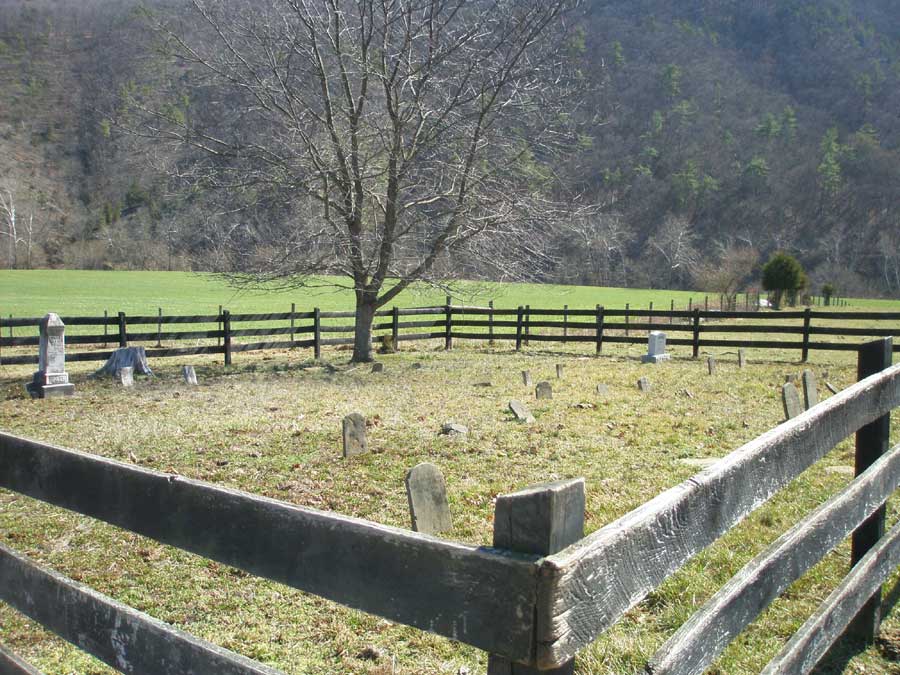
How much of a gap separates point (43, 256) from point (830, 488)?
381 ft

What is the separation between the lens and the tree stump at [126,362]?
52.8ft

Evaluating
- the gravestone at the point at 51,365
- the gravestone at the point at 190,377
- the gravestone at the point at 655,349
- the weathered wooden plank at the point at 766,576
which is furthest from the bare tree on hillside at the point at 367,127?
the weathered wooden plank at the point at 766,576

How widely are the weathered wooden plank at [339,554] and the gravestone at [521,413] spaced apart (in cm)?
833

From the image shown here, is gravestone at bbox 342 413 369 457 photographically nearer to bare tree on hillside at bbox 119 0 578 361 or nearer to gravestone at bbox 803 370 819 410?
gravestone at bbox 803 370 819 410

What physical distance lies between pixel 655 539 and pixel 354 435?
6.77 m

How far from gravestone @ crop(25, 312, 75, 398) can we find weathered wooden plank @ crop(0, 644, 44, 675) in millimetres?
11878

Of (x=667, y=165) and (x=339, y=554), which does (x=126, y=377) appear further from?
(x=667, y=165)

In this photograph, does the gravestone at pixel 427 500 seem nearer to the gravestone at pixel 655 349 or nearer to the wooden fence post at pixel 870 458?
the wooden fence post at pixel 870 458

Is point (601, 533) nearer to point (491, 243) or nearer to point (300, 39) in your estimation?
point (491, 243)

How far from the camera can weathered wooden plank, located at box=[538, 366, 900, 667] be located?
3.99ft

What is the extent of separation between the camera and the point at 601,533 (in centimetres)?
133

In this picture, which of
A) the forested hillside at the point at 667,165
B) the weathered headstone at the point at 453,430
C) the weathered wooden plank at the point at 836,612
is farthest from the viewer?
the forested hillside at the point at 667,165

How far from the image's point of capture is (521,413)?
1034 centimetres

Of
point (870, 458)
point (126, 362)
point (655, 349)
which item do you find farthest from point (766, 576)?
point (655, 349)
